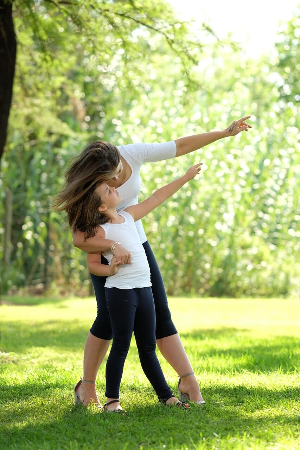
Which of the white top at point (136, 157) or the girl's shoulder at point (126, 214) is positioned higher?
the white top at point (136, 157)

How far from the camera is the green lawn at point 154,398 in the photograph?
10.4 ft

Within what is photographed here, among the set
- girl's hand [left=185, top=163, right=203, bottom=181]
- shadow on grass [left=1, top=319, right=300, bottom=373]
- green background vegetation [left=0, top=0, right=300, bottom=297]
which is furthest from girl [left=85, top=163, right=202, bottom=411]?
green background vegetation [left=0, top=0, right=300, bottom=297]

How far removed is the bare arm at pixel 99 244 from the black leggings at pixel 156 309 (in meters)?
0.12

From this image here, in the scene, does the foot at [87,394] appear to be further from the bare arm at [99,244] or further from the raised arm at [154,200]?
the raised arm at [154,200]

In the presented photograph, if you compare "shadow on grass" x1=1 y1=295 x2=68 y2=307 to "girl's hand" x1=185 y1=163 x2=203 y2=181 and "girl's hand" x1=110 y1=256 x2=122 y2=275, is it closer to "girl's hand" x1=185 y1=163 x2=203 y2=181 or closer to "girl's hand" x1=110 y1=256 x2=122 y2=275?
"girl's hand" x1=185 y1=163 x2=203 y2=181

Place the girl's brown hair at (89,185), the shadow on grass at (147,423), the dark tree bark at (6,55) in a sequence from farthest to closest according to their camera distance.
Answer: the dark tree bark at (6,55) < the girl's brown hair at (89,185) < the shadow on grass at (147,423)

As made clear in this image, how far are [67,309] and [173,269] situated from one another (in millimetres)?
2506

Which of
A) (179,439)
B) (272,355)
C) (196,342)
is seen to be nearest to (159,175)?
(196,342)

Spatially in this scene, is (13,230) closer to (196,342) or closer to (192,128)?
(192,128)

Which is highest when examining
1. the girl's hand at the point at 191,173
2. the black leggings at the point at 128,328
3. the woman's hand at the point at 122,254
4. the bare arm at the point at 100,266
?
the girl's hand at the point at 191,173

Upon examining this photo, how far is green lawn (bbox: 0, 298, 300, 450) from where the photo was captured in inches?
125

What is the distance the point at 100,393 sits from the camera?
4.28 metres

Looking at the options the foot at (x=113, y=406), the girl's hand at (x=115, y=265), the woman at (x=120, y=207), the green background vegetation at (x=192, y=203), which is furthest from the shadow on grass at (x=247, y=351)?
the green background vegetation at (x=192, y=203)

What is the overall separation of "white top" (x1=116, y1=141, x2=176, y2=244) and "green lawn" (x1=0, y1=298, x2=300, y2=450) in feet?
3.34
